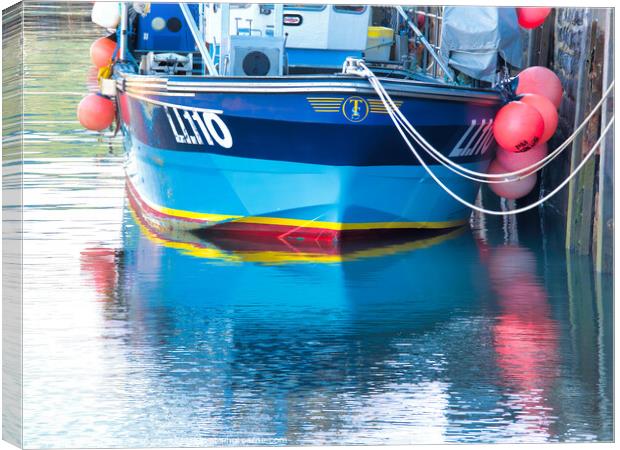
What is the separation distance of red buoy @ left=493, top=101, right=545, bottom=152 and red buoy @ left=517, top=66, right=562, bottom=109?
3.15 ft

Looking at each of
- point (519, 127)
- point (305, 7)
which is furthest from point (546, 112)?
point (305, 7)

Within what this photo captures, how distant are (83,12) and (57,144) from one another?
14691 mm

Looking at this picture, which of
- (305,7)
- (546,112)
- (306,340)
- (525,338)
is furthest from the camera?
(305,7)

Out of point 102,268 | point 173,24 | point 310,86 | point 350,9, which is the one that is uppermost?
point 350,9

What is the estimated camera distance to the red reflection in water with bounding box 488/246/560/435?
751 cm

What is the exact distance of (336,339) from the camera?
9305 millimetres

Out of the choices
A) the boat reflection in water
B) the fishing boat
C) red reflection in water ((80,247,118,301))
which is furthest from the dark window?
red reflection in water ((80,247,118,301))

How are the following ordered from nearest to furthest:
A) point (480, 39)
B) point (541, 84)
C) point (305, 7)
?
1. point (480, 39)
2. point (541, 84)
3. point (305, 7)

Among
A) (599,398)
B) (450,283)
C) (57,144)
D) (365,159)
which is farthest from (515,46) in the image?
(57,144)

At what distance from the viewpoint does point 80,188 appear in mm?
17188

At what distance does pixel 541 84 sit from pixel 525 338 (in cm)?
555

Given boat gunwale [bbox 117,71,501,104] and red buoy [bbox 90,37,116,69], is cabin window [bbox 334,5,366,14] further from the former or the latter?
red buoy [bbox 90,37,116,69]

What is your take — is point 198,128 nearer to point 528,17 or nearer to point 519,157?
point 528,17

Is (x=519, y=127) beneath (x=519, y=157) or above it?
above
